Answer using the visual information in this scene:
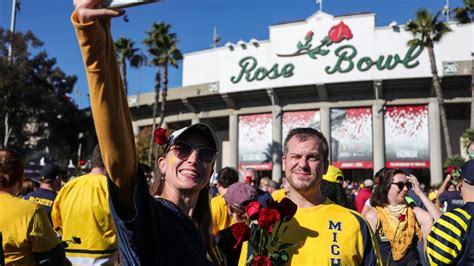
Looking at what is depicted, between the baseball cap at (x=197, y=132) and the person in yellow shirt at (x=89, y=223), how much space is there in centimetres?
257

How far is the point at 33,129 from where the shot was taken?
40.3m

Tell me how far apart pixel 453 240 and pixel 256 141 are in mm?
33160

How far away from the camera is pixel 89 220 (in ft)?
14.9

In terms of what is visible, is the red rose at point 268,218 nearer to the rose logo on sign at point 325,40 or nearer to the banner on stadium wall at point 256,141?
the rose logo on sign at point 325,40

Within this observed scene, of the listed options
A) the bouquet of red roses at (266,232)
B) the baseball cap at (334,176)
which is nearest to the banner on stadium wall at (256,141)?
the baseball cap at (334,176)

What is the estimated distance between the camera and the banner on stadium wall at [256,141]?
36125mm

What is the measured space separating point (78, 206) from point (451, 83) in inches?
1275

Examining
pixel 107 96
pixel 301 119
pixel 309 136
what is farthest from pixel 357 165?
pixel 107 96

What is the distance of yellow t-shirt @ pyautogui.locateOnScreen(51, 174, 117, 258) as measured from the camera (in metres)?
4.55

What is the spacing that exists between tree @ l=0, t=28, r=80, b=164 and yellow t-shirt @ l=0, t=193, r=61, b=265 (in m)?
32.6

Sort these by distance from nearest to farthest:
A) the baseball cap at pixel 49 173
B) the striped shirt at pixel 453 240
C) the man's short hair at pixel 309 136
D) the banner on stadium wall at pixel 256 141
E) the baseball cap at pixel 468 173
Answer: the man's short hair at pixel 309 136 → the striped shirt at pixel 453 240 → the baseball cap at pixel 468 173 → the baseball cap at pixel 49 173 → the banner on stadium wall at pixel 256 141

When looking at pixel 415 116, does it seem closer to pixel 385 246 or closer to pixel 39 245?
pixel 385 246

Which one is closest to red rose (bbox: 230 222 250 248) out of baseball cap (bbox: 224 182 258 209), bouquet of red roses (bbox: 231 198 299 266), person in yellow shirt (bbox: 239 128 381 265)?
bouquet of red roses (bbox: 231 198 299 266)

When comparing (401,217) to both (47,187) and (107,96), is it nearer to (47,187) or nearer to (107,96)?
(107,96)
